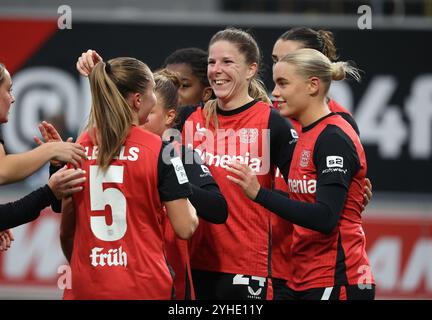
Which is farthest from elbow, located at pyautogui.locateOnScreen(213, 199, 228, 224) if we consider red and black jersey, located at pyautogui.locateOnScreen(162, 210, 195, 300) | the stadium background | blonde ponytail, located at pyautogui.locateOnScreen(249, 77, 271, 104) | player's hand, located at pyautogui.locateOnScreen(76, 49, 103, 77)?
the stadium background

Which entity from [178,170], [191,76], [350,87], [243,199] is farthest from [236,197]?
[350,87]

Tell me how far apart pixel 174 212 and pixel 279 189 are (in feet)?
3.78

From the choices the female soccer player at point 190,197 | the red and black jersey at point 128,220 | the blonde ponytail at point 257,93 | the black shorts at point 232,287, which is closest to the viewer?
the red and black jersey at point 128,220

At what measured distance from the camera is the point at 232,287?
15.2 feet

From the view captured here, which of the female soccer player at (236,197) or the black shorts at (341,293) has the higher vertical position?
the female soccer player at (236,197)

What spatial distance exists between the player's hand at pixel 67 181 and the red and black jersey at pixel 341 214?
45.6 inches

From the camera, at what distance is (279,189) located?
4801mm

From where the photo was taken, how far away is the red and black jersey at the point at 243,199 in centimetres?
466

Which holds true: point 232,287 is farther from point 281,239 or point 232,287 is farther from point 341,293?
point 341,293

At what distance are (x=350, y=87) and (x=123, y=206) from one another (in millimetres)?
5118

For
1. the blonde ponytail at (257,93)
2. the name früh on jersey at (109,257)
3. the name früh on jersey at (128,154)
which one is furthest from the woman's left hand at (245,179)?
the blonde ponytail at (257,93)

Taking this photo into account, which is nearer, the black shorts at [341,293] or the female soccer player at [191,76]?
the black shorts at [341,293]

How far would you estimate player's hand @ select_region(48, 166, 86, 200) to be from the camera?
3.76 m

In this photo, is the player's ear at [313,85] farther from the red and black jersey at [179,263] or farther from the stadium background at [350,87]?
the stadium background at [350,87]
